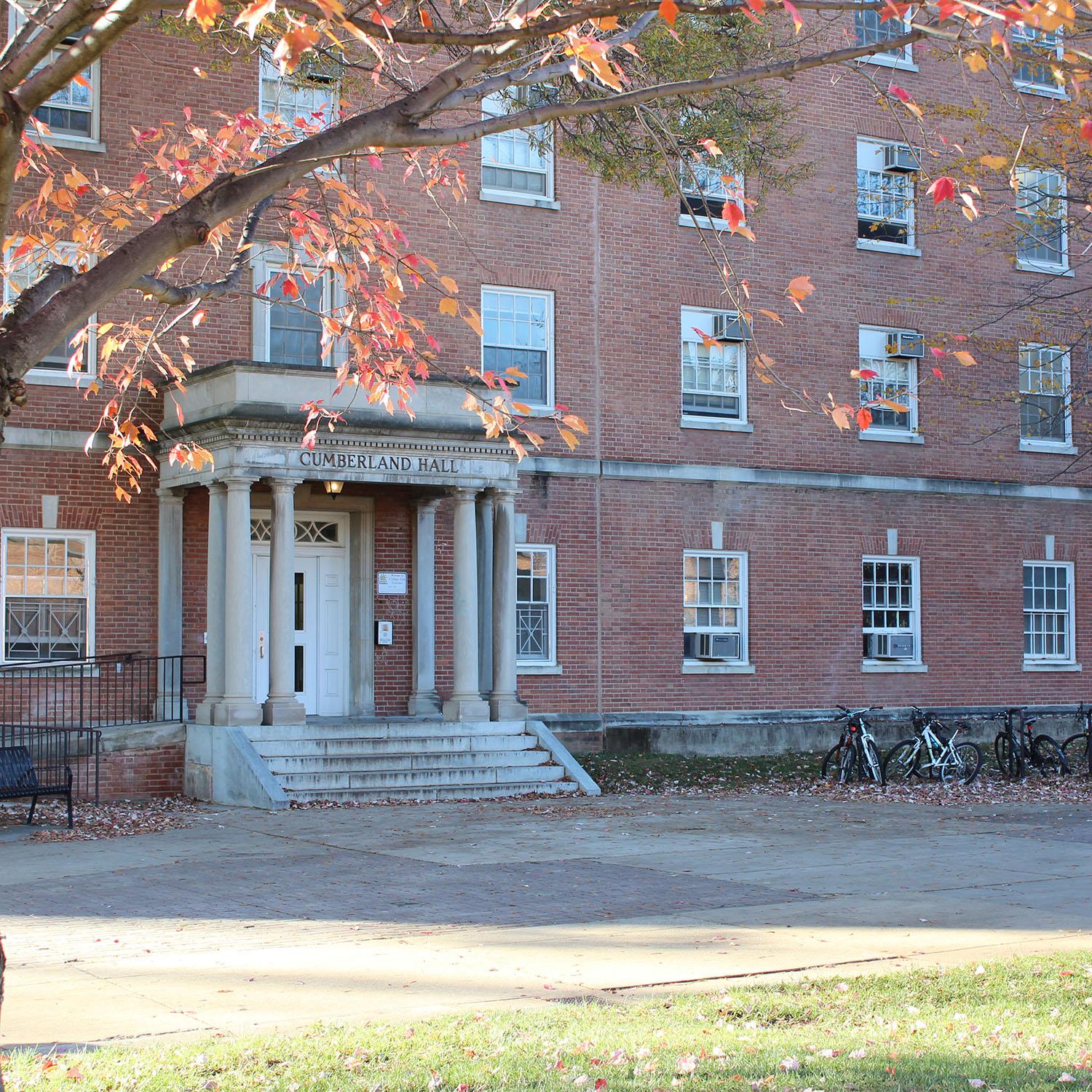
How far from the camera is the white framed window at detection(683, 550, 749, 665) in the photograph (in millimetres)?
23781

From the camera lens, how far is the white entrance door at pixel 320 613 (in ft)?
69.8

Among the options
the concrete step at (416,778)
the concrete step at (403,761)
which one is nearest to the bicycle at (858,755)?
the concrete step at (416,778)

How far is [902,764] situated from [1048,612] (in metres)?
7.27

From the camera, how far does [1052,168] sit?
18656 millimetres

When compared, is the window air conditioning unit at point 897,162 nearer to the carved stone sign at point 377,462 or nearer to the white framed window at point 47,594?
the carved stone sign at point 377,462

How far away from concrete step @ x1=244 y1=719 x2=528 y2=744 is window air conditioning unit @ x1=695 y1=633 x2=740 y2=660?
4778mm

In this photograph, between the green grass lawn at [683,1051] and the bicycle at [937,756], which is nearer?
the green grass lawn at [683,1051]

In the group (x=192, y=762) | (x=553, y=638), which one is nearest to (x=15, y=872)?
(x=192, y=762)

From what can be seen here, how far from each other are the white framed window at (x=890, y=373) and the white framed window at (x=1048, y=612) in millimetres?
3467

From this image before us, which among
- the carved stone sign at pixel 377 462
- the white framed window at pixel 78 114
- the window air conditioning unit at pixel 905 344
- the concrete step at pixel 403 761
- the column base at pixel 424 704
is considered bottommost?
the concrete step at pixel 403 761

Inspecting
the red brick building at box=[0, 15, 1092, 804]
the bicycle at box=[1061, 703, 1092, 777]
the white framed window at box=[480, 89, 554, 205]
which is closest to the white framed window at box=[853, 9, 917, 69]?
the red brick building at box=[0, 15, 1092, 804]

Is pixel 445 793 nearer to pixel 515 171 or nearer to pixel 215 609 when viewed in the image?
pixel 215 609

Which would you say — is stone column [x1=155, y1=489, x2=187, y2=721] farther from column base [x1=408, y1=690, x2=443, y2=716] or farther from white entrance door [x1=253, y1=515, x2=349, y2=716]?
column base [x1=408, y1=690, x2=443, y2=716]

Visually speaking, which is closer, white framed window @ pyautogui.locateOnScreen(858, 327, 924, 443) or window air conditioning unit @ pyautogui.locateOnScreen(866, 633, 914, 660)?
window air conditioning unit @ pyautogui.locateOnScreen(866, 633, 914, 660)
